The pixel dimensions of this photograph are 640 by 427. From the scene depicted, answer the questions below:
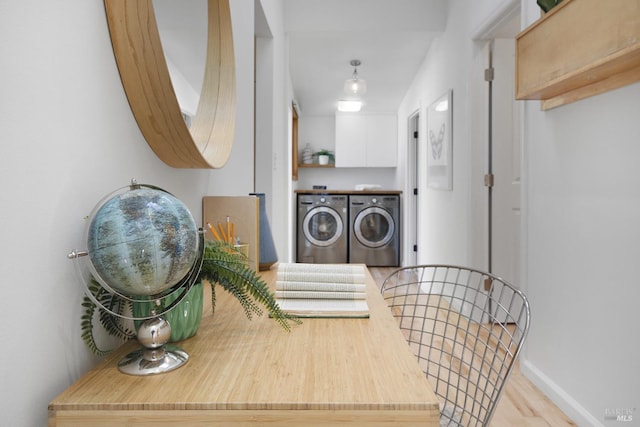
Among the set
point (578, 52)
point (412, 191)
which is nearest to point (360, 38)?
point (412, 191)

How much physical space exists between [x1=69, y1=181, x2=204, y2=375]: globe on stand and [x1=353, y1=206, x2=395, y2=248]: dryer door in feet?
17.6

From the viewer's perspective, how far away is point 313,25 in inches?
143

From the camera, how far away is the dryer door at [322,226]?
6.00m

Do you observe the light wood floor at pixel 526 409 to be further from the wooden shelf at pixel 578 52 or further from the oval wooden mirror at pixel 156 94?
the oval wooden mirror at pixel 156 94

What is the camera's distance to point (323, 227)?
19.8 feet

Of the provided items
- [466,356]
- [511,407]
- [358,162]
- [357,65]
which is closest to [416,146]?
[358,162]

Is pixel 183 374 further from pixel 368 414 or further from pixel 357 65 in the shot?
pixel 357 65

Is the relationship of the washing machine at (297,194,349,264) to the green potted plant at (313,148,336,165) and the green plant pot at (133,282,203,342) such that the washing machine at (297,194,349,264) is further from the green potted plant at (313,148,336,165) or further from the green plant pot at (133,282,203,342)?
the green plant pot at (133,282,203,342)

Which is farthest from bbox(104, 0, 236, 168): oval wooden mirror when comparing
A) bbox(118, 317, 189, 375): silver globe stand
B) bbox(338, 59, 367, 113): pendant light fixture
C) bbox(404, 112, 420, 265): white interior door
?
bbox(404, 112, 420, 265): white interior door

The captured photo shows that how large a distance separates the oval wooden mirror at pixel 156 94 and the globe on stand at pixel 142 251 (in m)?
0.27

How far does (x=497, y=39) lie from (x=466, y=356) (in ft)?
6.93

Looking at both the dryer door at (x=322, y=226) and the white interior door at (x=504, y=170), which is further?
the dryer door at (x=322, y=226)

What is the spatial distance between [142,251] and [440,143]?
11.4ft

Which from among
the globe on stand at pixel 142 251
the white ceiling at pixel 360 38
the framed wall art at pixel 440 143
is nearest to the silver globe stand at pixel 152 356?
the globe on stand at pixel 142 251
